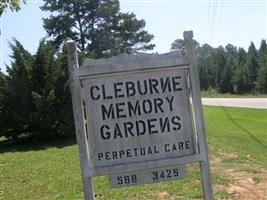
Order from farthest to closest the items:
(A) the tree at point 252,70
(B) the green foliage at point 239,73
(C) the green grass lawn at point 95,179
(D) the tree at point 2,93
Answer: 1. (A) the tree at point 252,70
2. (B) the green foliage at point 239,73
3. (D) the tree at point 2,93
4. (C) the green grass lawn at point 95,179

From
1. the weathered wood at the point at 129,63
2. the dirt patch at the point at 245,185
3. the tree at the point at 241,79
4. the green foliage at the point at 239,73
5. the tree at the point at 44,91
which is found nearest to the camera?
the weathered wood at the point at 129,63

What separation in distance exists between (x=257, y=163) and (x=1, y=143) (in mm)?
9713

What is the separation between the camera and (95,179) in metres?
8.48

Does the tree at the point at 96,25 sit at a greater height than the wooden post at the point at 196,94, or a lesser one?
greater

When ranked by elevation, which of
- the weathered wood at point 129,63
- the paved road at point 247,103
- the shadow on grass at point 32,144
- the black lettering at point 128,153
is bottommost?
the paved road at point 247,103

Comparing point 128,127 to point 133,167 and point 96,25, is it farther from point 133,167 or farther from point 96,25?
point 96,25

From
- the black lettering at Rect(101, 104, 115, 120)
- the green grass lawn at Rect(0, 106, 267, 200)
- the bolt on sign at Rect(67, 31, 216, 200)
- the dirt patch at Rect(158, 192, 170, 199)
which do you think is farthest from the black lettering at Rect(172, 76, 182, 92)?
the dirt patch at Rect(158, 192, 170, 199)

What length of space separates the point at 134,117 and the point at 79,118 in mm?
409

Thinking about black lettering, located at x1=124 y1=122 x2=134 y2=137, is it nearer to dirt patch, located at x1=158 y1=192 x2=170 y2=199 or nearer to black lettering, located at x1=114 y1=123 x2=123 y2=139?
black lettering, located at x1=114 y1=123 x2=123 y2=139

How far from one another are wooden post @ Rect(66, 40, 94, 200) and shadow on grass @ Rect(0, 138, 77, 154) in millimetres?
10913

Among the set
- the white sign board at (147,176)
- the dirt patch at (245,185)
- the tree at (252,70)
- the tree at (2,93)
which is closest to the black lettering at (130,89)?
the white sign board at (147,176)

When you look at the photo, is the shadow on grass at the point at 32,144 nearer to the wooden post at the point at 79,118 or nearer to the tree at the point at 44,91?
the tree at the point at 44,91

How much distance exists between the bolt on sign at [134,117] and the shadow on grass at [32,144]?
1094 cm

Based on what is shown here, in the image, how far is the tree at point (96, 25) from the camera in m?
38.2
